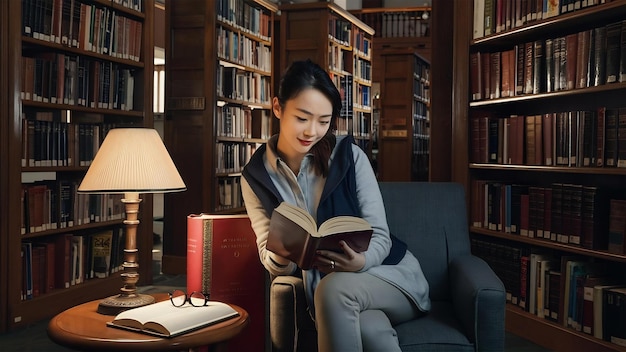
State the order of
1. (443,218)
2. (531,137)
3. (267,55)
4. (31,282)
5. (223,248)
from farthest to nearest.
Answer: (267,55), (31,282), (531,137), (443,218), (223,248)

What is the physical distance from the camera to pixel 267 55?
596 cm

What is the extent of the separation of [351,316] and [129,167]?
738mm

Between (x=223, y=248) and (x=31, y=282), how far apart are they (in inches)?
70.9

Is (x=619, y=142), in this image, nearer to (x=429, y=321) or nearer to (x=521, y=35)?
(x=521, y=35)

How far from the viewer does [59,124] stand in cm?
360

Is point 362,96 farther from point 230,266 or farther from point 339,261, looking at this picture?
point 339,261

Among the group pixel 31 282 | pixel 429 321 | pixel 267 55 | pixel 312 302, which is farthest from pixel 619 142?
pixel 267 55

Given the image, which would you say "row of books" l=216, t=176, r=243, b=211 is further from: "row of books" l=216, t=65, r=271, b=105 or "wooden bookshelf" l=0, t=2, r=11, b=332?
"wooden bookshelf" l=0, t=2, r=11, b=332

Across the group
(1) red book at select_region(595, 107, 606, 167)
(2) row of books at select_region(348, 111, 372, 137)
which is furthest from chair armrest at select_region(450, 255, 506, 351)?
(2) row of books at select_region(348, 111, 372, 137)

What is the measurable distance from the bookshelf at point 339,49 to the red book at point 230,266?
398 centimetres

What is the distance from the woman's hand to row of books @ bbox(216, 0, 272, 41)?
3358mm

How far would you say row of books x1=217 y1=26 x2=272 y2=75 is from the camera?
4.97 m

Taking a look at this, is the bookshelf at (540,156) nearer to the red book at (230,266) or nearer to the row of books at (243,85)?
the red book at (230,266)

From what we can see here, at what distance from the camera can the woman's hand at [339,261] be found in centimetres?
185
